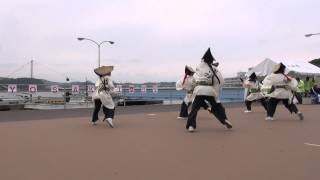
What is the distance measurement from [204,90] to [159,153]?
3.88m

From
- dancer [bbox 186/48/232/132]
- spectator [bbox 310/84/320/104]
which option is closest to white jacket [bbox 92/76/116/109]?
dancer [bbox 186/48/232/132]

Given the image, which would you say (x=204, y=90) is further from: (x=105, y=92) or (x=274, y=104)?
(x=274, y=104)

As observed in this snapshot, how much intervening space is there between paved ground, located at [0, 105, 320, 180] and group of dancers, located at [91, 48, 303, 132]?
504mm

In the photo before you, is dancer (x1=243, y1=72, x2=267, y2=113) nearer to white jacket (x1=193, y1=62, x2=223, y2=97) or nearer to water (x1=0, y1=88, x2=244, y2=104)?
white jacket (x1=193, y1=62, x2=223, y2=97)

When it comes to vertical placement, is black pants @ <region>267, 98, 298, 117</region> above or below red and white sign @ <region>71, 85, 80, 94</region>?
Result: below

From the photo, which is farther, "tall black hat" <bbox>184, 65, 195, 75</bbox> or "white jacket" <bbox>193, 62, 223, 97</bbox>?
"tall black hat" <bbox>184, 65, 195, 75</bbox>

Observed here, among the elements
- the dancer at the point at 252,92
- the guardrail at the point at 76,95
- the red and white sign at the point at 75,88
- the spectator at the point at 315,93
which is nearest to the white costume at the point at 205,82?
the dancer at the point at 252,92

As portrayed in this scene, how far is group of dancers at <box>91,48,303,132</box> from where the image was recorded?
12.1m

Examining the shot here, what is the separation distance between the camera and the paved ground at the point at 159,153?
677 cm

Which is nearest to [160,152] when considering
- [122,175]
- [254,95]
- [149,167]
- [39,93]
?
[149,167]

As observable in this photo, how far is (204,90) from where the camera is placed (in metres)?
12.0

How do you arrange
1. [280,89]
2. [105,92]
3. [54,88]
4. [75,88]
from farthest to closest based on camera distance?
1. [75,88]
2. [54,88]
3. [280,89]
4. [105,92]

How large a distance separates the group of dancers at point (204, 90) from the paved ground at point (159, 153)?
50 centimetres

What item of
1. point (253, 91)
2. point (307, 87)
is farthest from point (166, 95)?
point (253, 91)
